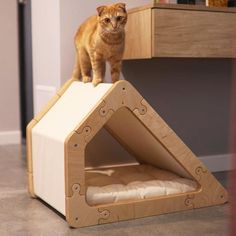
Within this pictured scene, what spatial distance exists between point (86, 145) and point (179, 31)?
65 centimetres

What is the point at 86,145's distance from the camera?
1.76 meters

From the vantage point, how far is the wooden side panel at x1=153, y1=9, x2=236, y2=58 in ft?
6.20

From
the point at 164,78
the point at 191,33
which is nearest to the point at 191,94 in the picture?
the point at 164,78

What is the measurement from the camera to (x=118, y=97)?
5.40ft

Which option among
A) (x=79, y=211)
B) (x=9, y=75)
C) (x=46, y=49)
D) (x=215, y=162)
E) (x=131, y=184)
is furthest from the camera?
(x=9, y=75)

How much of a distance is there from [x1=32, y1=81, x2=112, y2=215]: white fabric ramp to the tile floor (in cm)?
7

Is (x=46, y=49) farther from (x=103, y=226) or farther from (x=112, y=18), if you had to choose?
(x=103, y=226)

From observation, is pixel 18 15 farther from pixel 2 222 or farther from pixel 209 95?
pixel 2 222

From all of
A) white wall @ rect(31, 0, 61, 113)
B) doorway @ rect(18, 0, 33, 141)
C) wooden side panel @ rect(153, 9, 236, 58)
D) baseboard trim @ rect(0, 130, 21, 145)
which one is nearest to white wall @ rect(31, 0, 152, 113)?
white wall @ rect(31, 0, 61, 113)

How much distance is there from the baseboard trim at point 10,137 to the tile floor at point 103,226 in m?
1.69

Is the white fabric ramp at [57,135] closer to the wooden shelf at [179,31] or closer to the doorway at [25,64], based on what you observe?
the wooden shelf at [179,31]

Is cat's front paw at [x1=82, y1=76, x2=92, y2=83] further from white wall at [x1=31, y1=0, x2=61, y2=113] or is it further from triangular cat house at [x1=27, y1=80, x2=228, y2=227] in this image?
white wall at [x1=31, y1=0, x2=61, y2=113]

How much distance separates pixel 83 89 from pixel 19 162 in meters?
1.13

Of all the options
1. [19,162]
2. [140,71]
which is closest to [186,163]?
[140,71]
